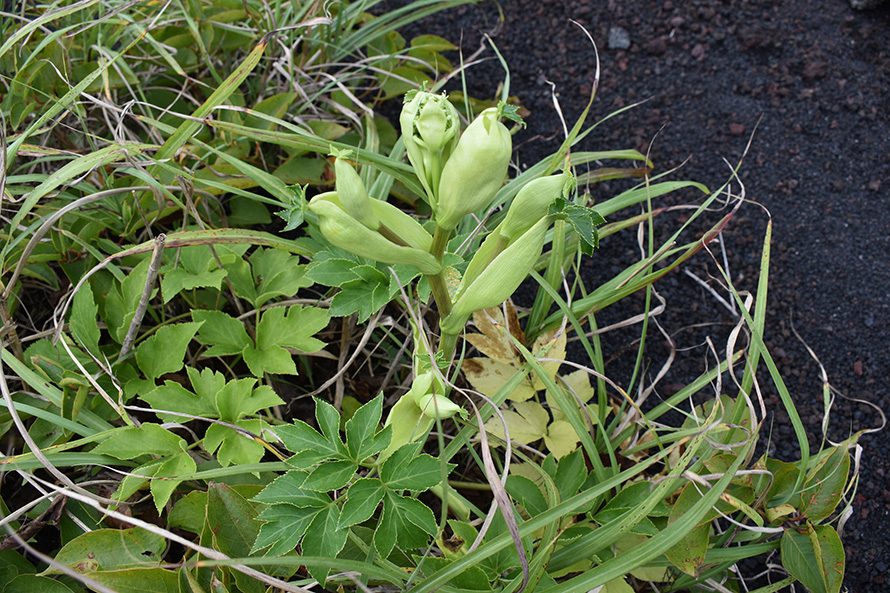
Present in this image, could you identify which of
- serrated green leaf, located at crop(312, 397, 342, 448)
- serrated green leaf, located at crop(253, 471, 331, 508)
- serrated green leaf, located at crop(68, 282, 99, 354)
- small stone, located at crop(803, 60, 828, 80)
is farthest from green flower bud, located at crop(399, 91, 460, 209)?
small stone, located at crop(803, 60, 828, 80)

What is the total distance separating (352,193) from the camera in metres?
0.80

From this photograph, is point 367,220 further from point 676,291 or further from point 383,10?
point 383,10

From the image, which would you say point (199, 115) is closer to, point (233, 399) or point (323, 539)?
point (233, 399)

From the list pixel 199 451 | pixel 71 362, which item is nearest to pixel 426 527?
pixel 199 451

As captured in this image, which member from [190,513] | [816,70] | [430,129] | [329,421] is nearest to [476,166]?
[430,129]

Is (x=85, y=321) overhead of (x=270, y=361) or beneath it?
overhead

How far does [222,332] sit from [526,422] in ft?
2.06

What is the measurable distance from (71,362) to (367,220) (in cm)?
74

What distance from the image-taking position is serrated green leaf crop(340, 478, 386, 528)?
33.1 inches

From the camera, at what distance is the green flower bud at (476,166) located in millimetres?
763

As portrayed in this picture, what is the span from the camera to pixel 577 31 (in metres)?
2.25

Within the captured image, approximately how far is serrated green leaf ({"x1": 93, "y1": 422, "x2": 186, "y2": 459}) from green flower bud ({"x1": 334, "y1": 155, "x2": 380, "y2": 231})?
0.51 m

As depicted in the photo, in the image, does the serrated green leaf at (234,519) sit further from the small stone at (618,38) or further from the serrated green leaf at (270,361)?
the small stone at (618,38)

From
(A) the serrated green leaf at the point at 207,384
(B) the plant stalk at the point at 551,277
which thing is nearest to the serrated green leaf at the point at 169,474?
(A) the serrated green leaf at the point at 207,384
